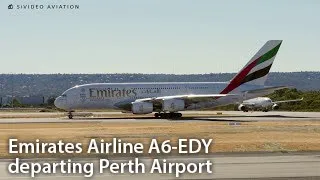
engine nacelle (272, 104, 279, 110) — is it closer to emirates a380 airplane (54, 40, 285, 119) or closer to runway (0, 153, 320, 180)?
emirates a380 airplane (54, 40, 285, 119)

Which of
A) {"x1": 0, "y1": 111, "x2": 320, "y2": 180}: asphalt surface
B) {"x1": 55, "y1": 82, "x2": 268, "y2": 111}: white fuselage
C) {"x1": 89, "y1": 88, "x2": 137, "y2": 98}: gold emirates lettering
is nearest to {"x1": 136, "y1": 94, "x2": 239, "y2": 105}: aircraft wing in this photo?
{"x1": 55, "y1": 82, "x2": 268, "y2": 111}: white fuselage

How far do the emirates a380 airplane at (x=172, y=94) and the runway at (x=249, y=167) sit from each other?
1658 inches

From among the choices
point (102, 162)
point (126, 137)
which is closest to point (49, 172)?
point (102, 162)

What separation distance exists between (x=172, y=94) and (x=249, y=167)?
51.9 m

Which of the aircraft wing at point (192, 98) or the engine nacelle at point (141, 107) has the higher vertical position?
the aircraft wing at point (192, 98)

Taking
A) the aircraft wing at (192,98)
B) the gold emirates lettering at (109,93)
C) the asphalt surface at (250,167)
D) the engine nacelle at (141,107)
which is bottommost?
the engine nacelle at (141,107)

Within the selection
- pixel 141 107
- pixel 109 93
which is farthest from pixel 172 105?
pixel 109 93

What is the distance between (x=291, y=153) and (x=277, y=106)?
73573 mm

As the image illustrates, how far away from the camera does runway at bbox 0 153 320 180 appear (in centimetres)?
2266

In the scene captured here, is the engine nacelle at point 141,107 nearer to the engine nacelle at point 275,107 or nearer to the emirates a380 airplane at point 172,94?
the emirates a380 airplane at point 172,94

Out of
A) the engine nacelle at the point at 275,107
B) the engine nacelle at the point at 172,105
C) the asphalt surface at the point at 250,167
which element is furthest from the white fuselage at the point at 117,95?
the asphalt surface at the point at 250,167

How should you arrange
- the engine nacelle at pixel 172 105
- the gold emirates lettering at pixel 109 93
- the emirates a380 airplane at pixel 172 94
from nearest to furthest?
the engine nacelle at pixel 172 105
the emirates a380 airplane at pixel 172 94
the gold emirates lettering at pixel 109 93

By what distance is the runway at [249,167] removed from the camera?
22.7 metres

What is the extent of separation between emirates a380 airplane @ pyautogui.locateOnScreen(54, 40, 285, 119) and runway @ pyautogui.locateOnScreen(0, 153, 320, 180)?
138 feet
